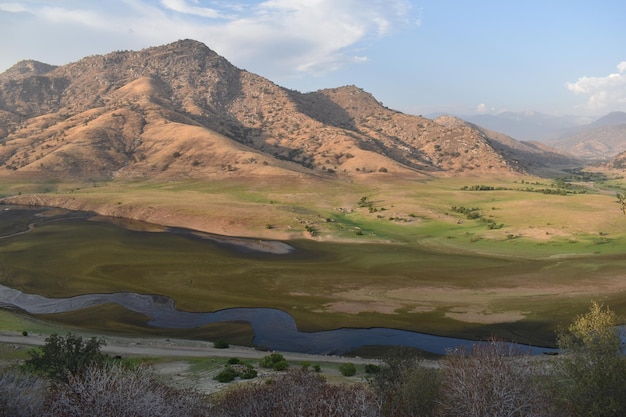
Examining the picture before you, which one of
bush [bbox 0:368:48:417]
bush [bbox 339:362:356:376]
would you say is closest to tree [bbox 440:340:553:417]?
bush [bbox 339:362:356:376]

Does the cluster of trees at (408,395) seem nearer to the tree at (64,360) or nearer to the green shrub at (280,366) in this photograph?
the tree at (64,360)

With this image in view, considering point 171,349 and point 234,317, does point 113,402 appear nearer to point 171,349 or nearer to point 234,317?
point 171,349

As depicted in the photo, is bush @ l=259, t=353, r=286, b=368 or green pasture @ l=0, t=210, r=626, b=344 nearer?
bush @ l=259, t=353, r=286, b=368

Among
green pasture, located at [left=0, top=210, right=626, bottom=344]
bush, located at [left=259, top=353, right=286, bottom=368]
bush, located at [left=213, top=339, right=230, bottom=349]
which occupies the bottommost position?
bush, located at [left=213, top=339, right=230, bottom=349]

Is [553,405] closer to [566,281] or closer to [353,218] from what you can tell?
[566,281]

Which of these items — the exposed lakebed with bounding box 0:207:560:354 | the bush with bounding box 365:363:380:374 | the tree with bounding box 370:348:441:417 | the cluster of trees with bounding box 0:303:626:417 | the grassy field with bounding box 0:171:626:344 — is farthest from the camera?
the grassy field with bounding box 0:171:626:344

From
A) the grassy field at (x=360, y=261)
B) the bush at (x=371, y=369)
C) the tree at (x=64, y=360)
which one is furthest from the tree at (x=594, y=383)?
the tree at (x=64, y=360)

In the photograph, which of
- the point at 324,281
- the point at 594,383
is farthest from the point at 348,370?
the point at 324,281

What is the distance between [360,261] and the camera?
3378 inches

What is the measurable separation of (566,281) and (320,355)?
158 ft

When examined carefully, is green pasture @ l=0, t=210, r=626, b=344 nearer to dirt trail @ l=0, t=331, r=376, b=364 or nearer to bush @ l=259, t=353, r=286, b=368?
dirt trail @ l=0, t=331, r=376, b=364

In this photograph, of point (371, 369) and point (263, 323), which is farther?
point (263, 323)

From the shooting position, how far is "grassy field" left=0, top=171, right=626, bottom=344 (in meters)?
60.8

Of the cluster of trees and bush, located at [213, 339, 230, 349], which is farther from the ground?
the cluster of trees
